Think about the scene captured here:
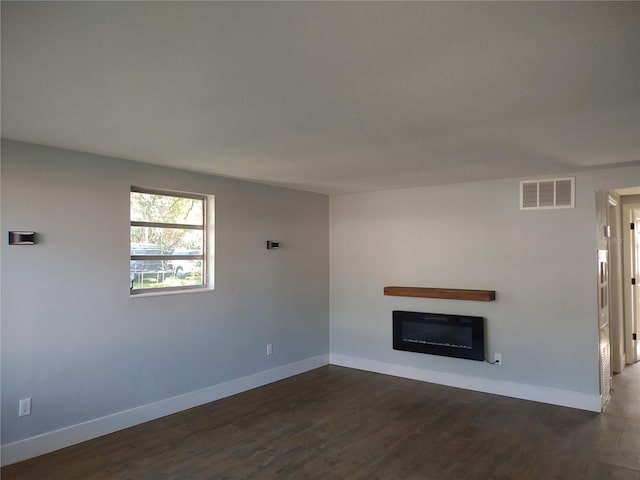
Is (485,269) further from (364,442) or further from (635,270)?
(635,270)

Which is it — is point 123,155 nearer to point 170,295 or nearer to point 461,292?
point 170,295

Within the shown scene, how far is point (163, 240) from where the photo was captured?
174 inches

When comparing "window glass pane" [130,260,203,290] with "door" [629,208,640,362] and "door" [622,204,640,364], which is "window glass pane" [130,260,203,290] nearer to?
"door" [622,204,640,364]

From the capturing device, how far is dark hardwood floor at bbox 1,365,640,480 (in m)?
3.14

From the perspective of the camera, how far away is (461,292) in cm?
501

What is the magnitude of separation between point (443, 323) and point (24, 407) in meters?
4.19

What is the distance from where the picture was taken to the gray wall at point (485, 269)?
14.5ft

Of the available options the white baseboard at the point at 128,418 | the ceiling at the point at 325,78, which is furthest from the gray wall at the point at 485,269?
the white baseboard at the point at 128,418

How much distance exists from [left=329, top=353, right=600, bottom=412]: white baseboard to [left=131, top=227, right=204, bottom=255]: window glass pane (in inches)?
108

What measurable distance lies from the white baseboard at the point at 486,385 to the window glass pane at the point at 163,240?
275 centimetres

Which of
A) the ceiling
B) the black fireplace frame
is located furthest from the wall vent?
the black fireplace frame

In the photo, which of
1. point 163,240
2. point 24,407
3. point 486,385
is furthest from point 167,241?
point 486,385

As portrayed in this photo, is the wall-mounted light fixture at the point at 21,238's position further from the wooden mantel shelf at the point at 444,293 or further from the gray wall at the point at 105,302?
the wooden mantel shelf at the point at 444,293

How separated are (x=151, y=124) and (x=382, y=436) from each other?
10.2 feet
